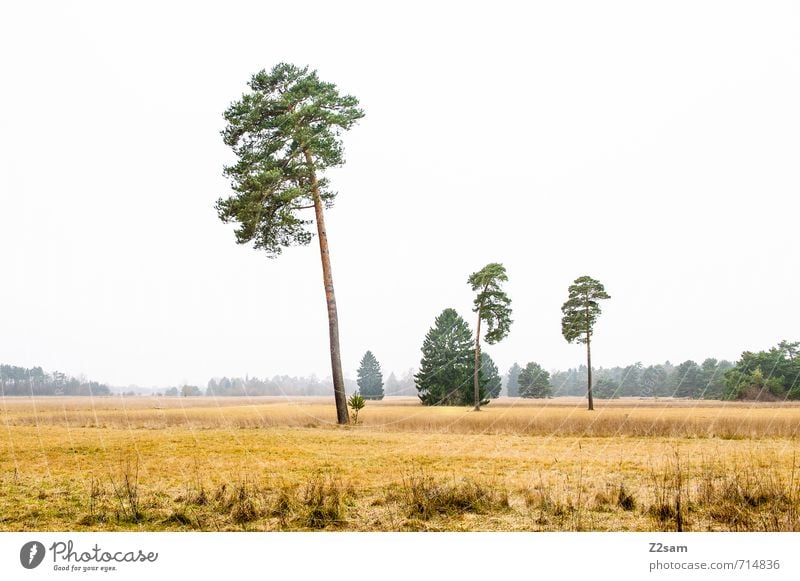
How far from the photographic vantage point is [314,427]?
57.5ft

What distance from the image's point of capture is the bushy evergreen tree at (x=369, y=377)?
1770 centimetres

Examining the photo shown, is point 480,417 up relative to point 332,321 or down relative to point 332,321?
down

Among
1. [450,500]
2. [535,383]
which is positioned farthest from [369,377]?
[450,500]

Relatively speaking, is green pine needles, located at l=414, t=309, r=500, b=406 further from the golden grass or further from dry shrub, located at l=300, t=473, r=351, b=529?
dry shrub, located at l=300, t=473, r=351, b=529

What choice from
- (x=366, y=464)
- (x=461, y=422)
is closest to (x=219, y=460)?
(x=366, y=464)

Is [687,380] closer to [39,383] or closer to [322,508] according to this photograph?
[322,508]

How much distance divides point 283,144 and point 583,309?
10.2m

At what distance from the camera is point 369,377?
17.9 m

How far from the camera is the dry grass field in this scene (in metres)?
6.05

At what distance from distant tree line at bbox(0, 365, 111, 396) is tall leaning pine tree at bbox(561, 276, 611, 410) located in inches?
382

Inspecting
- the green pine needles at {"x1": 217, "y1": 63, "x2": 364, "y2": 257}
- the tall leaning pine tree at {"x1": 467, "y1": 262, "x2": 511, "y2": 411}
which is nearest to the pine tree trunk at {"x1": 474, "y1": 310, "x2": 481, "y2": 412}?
the tall leaning pine tree at {"x1": 467, "y1": 262, "x2": 511, "y2": 411}

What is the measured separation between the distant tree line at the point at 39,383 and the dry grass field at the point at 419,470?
74 centimetres

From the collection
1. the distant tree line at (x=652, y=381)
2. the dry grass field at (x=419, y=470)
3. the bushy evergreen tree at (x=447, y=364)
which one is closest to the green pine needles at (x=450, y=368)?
the bushy evergreen tree at (x=447, y=364)
